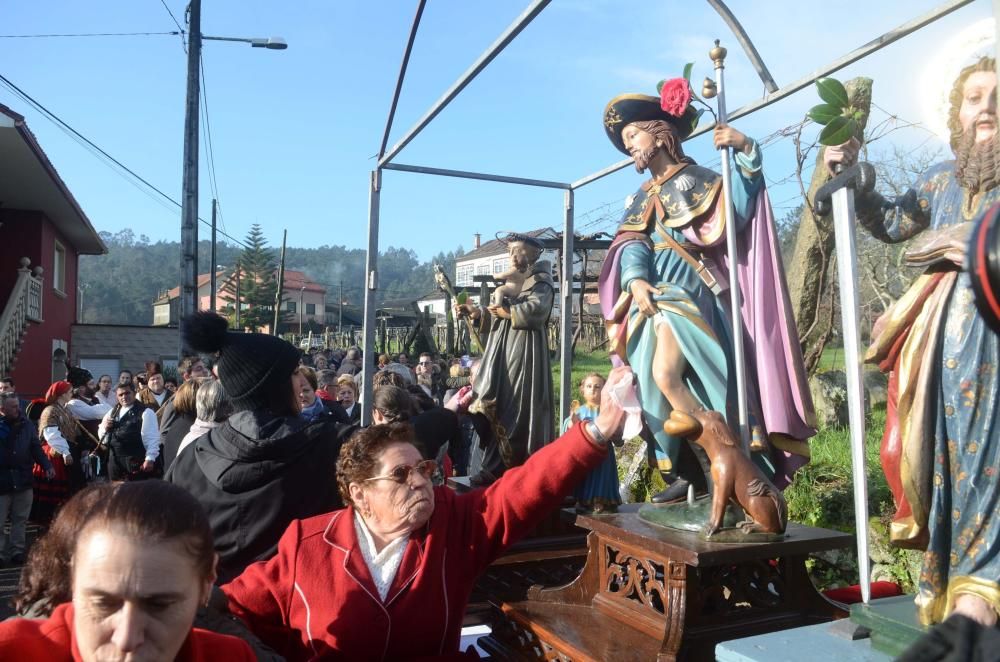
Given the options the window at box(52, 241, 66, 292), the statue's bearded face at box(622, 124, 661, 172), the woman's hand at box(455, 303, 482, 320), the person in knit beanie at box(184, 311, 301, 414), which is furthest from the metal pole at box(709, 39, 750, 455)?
the window at box(52, 241, 66, 292)

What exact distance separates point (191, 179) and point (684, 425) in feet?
33.0

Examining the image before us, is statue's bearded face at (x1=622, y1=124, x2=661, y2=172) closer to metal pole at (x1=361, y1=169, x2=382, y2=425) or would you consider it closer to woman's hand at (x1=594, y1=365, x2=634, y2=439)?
woman's hand at (x1=594, y1=365, x2=634, y2=439)

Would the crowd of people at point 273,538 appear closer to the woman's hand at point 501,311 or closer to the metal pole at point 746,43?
the metal pole at point 746,43

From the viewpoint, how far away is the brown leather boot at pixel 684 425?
2645 millimetres

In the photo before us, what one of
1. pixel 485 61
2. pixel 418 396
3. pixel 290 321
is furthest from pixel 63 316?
pixel 290 321

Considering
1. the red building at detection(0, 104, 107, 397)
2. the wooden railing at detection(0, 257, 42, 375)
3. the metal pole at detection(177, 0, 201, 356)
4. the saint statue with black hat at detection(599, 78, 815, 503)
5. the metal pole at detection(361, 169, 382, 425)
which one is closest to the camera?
the saint statue with black hat at detection(599, 78, 815, 503)

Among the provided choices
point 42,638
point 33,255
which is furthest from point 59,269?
point 42,638

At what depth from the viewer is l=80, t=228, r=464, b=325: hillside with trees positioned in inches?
3231

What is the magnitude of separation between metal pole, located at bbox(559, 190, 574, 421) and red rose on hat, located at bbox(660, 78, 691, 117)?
201 centimetres

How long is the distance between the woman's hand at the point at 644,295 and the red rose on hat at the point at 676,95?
0.66 meters

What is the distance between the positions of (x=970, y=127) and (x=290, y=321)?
174 ft

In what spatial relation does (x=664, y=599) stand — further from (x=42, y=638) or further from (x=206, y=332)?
(x=206, y=332)

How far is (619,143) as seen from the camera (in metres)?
3.52

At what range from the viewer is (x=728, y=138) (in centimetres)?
286
